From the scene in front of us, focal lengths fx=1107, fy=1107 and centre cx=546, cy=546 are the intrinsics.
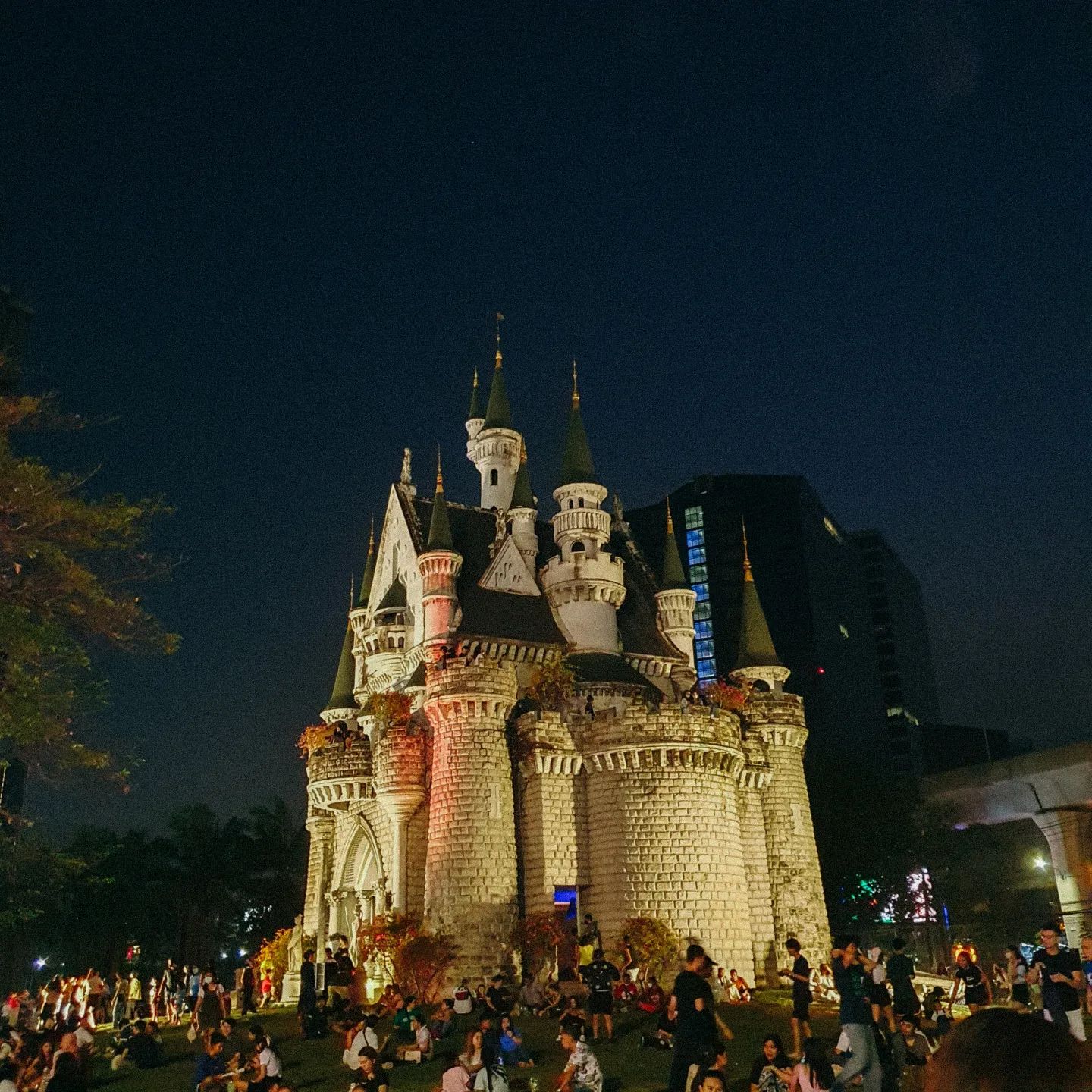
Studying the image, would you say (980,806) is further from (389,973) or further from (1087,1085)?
(1087,1085)

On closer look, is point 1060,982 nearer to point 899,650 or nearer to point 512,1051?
point 512,1051

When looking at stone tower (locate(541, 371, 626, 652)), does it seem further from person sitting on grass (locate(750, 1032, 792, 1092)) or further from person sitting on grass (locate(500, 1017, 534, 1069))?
person sitting on grass (locate(750, 1032, 792, 1092))

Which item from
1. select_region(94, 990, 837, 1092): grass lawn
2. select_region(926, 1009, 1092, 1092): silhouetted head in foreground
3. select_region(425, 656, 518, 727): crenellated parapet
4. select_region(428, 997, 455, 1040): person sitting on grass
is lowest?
select_region(94, 990, 837, 1092): grass lawn

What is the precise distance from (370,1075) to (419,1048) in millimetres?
8944

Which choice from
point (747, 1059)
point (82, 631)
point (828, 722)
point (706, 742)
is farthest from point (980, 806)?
point (82, 631)

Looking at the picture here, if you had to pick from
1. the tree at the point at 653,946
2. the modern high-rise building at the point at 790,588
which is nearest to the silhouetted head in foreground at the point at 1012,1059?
the tree at the point at 653,946

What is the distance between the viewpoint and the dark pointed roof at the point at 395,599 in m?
51.0

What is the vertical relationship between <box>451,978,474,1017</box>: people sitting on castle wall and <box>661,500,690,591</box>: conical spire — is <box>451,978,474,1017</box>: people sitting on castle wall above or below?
below

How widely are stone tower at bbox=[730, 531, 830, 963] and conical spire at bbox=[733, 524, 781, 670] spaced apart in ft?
1.23

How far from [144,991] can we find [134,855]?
26.5ft

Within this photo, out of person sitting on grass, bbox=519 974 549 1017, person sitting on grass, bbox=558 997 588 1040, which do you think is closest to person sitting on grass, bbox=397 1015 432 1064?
person sitting on grass, bbox=558 997 588 1040

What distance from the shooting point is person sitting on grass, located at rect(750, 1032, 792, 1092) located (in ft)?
57.2

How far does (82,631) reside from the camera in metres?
22.6

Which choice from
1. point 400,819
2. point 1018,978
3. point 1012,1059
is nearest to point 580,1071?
point 1018,978
